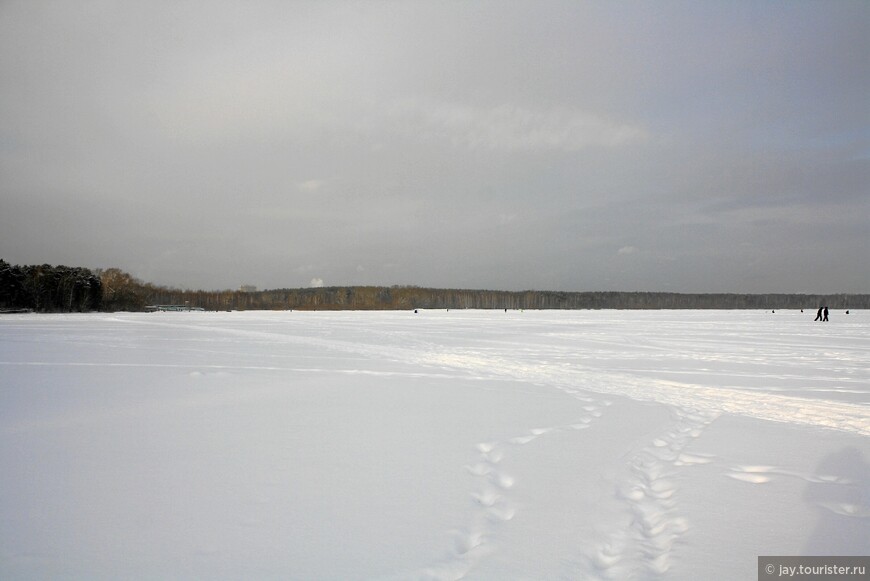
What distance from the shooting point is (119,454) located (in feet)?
16.1

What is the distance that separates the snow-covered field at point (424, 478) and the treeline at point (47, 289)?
6990cm

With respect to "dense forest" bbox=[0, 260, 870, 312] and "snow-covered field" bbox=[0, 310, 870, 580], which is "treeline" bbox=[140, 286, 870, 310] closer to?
"dense forest" bbox=[0, 260, 870, 312]

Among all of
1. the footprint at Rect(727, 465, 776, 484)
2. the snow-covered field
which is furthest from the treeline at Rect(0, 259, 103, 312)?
the footprint at Rect(727, 465, 776, 484)

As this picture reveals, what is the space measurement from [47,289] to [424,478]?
80.4m

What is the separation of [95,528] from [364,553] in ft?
5.71

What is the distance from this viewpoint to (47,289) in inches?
2665

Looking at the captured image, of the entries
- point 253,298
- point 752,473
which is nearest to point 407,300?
point 253,298

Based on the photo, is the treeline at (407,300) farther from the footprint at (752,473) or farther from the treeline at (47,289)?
the footprint at (752,473)

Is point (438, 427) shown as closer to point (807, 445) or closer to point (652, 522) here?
point (652, 522)

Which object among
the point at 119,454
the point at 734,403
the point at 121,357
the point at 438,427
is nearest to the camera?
the point at 119,454

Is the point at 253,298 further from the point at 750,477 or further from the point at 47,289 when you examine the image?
the point at 750,477

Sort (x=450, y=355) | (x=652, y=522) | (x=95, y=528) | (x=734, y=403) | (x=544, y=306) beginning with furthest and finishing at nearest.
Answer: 1. (x=544, y=306)
2. (x=450, y=355)
3. (x=734, y=403)
4. (x=652, y=522)
5. (x=95, y=528)

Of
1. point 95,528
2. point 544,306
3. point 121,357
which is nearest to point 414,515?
point 95,528

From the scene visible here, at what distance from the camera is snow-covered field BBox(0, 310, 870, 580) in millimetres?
3070
